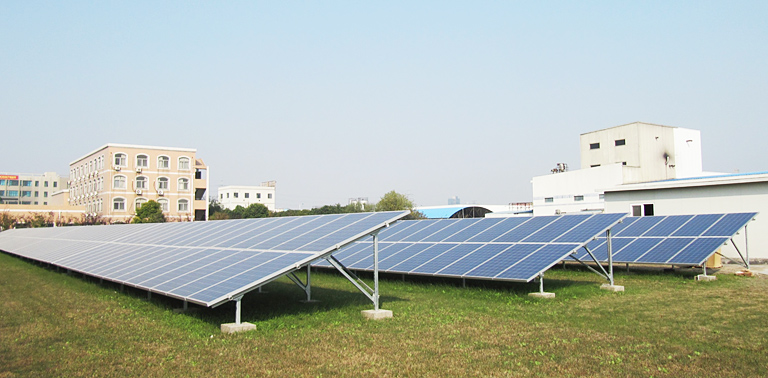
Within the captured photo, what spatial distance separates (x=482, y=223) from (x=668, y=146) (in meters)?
40.2

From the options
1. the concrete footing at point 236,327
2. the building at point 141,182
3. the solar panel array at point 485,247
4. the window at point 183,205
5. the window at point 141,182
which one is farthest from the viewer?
the window at point 183,205

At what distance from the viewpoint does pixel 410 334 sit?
11.0 metres

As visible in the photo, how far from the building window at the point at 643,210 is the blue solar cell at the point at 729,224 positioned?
9.26 m

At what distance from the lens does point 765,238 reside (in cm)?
2734

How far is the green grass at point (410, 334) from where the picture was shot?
28.5 ft

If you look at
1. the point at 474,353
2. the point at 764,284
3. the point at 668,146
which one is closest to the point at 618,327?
the point at 474,353

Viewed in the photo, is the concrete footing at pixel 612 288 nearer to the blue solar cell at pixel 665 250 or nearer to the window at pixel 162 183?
the blue solar cell at pixel 665 250

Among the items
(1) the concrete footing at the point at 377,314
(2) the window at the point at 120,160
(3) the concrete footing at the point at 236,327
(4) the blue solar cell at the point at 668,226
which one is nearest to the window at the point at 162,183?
(2) the window at the point at 120,160

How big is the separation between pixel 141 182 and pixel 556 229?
68.7 meters

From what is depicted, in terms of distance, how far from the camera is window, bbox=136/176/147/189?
249 ft

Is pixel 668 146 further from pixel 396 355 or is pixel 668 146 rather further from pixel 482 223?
pixel 396 355

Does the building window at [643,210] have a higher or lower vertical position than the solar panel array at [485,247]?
higher

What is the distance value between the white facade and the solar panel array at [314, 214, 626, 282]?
42.3ft

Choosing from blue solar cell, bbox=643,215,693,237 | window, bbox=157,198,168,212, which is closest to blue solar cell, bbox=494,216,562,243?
blue solar cell, bbox=643,215,693,237
